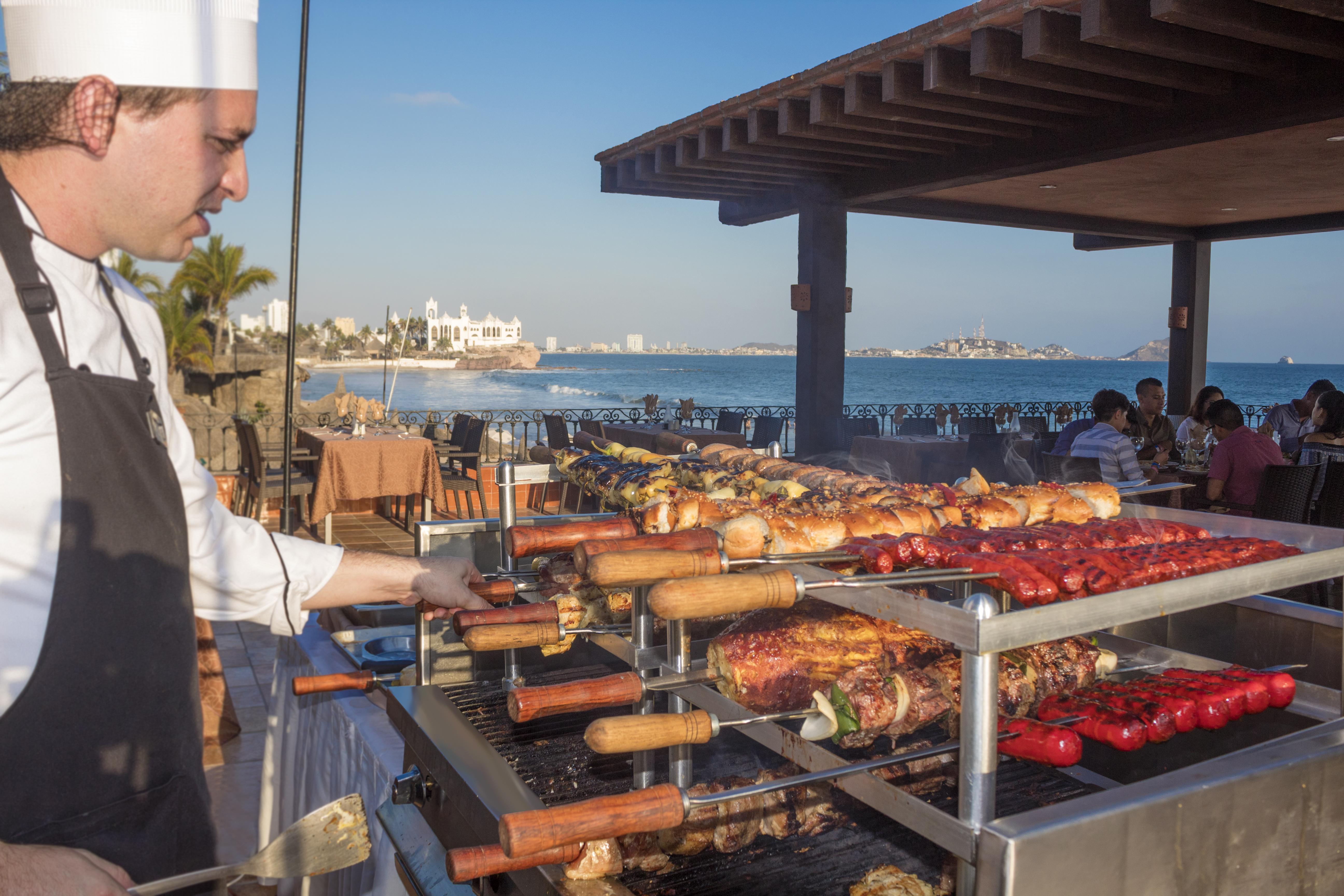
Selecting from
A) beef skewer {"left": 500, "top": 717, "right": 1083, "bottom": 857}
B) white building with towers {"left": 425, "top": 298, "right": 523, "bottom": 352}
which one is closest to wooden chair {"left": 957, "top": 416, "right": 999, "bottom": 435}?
beef skewer {"left": 500, "top": 717, "right": 1083, "bottom": 857}

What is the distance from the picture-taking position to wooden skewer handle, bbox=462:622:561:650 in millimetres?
1527

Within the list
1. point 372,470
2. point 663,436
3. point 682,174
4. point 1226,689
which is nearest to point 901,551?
point 1226,689

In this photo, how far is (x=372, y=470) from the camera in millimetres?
9086

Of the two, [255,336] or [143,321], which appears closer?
[143,321]

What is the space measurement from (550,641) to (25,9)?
4.13ft

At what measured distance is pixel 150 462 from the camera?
136 centimetres

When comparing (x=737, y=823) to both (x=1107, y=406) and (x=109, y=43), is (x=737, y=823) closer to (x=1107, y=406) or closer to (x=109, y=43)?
(x=109, y=43)

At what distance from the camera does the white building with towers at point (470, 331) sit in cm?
10294

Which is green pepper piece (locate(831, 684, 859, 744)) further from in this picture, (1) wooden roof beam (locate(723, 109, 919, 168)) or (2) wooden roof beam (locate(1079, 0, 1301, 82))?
(1) wooden roof beam (locate(723, 109, 919, 168))

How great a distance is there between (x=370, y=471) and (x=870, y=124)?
19.3 feet

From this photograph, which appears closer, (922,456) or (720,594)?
(720,594)

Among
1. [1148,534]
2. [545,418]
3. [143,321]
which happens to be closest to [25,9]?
[143,321]

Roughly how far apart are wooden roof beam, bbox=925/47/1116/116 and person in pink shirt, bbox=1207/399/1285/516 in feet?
7.61

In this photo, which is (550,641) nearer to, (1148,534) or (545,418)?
(1148,534)
